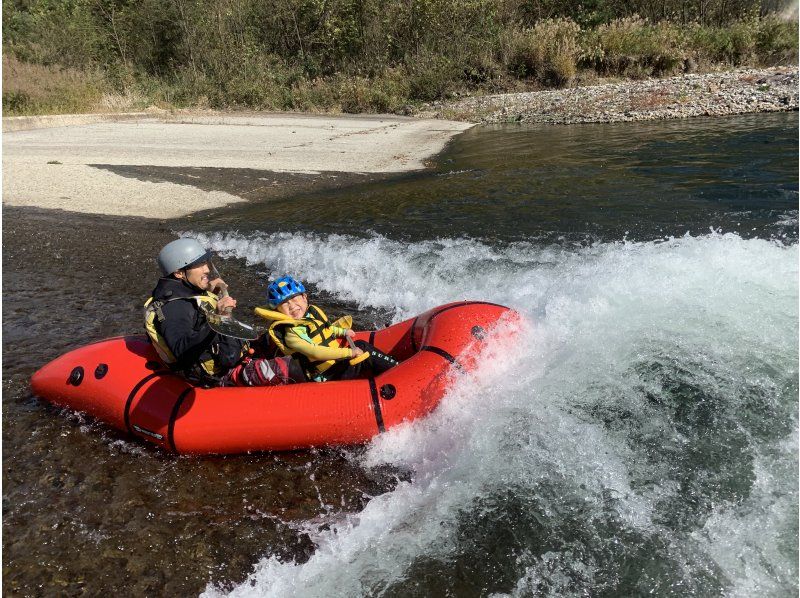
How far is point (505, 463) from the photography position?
11.2ft

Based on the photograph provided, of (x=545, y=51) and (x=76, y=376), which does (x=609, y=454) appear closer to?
(x=76, y=376)

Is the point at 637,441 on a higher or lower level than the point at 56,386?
lower

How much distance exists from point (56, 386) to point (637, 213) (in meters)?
6.89

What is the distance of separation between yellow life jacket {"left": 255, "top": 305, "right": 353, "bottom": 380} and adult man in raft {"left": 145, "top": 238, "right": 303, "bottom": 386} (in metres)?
0.09

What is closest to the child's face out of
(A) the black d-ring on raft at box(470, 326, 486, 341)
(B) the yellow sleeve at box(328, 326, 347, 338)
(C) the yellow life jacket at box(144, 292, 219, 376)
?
(B) the yellow sleeve at box(328, 326, 347, 338)

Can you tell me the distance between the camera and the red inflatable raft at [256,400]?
3693mm

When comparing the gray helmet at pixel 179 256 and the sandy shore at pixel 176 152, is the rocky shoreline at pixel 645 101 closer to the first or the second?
the sandy shore at pixel 176 152

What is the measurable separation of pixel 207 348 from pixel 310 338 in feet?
2.17

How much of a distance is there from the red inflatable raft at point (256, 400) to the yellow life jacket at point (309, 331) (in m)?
0.27

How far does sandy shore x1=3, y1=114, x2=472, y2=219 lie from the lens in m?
10.5

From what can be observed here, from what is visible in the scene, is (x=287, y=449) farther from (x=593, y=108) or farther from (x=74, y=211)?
(x=593, y=108)

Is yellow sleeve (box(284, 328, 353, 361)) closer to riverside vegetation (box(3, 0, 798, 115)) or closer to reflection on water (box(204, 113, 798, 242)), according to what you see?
reflection on water (box(204, 113, 798, 242))

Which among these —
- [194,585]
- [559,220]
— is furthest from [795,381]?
[559,220]

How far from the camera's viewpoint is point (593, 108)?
1756 cm
